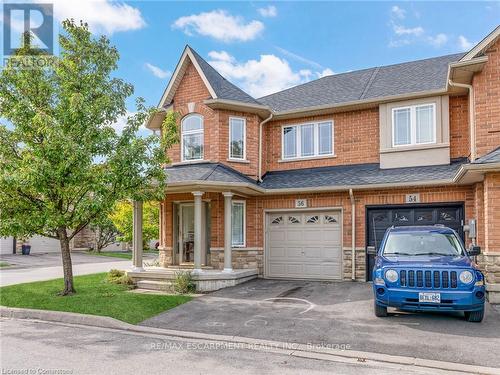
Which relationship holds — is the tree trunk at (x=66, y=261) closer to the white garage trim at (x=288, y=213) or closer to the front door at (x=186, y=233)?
the front door at (x=186, y=233)

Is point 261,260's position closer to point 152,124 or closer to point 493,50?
point 152,124

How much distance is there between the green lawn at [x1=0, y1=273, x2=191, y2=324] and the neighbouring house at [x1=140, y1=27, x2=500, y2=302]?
2.31 metres

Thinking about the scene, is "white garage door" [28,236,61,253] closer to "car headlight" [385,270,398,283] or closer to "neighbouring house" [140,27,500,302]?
"neighbouring house" [140,27,500,302]

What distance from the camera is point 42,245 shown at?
3153 centimetres

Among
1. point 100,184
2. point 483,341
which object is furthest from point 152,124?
point 483,341

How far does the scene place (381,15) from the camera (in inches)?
525

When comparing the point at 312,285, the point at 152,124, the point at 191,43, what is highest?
the point at 191,43

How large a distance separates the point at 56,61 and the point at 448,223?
39.2 ft

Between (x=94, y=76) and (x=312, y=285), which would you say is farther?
(x=312, y=285)

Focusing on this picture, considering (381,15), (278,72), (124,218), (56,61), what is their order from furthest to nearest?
(124,218), (278,72), (381,15), (56,61)

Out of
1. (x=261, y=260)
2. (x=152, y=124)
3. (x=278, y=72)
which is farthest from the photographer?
(x=278, y=72)

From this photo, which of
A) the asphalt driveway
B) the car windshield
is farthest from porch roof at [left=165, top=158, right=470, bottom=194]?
the asphalt driveway

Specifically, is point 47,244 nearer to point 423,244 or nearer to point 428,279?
point 423,244

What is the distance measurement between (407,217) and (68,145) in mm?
9869
